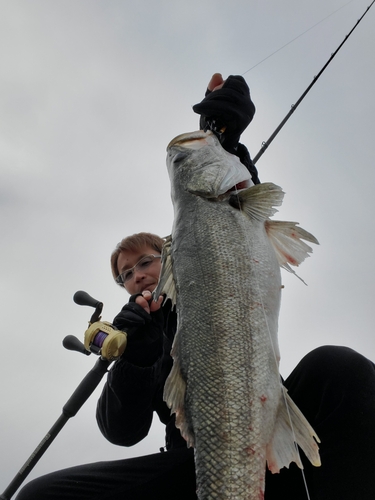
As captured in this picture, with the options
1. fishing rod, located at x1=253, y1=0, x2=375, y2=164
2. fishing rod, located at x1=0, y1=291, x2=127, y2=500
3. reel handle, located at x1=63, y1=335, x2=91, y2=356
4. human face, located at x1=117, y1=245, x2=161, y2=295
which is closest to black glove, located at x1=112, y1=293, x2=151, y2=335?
fishing rod, located at x1=0, y1=291, x2=127, y2=500

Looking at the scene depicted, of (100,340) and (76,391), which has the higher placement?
(100,340)

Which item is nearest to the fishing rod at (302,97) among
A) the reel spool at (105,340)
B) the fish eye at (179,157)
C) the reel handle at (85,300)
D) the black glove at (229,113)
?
the black glove at (229,113)

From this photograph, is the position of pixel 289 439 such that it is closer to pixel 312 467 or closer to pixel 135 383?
pixel 312 467

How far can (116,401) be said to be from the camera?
302cm

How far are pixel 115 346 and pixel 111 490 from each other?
2.81 feet

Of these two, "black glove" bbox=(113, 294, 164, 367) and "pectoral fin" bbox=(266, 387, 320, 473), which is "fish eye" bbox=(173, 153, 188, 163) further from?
"pectoral fin" bbox=(266, 387, 320, 473)

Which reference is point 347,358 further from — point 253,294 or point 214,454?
point 214,454

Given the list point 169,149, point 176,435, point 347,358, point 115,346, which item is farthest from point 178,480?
point 169,149

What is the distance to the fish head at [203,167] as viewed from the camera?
267cm

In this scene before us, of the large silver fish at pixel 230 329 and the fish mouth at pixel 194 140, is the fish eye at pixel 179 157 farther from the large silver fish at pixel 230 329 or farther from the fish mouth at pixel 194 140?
the large silver fish at pixel 230 329

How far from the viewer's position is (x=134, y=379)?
9.51 feet

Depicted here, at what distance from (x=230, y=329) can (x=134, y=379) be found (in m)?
1.09

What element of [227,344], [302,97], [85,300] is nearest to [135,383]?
[85,300]

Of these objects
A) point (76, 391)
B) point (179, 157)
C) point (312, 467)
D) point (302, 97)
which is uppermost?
point (302, 97)
